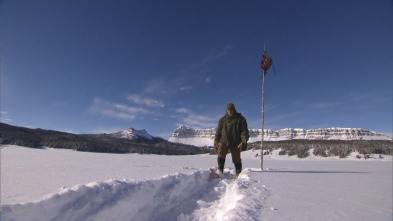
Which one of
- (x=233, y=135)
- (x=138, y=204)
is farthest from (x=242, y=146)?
(x=138, y=204)

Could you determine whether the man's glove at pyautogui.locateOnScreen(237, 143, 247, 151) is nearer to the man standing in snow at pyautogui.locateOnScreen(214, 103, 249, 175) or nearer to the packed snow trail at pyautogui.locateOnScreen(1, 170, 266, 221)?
the man standing in snow at pyautogui.locateOnScreen(214, 103, 249, 175)

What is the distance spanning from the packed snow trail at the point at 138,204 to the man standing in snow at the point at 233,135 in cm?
187

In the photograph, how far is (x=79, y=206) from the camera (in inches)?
74.0

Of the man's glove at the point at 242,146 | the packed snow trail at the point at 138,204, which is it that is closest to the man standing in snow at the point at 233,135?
the man's glove at the point at 242,146

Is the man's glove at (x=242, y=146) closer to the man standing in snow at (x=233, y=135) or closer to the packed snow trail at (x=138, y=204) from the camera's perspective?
the man standing in snow at (x=233, y=135)

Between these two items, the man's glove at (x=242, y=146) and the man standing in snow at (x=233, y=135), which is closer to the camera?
the man's glove at (x=242, y=146)

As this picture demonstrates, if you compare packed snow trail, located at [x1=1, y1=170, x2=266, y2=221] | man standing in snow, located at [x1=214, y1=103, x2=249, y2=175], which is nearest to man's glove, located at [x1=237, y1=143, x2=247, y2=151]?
man standing in snow, located at [x1=214, y1=103, x2=249, y2=175]

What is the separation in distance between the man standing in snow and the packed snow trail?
1.87 m

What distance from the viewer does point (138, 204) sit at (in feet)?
7.87

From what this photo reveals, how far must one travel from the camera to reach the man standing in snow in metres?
5.32

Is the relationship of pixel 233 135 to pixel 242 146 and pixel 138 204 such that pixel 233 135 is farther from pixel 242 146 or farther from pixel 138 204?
pixel 138 204

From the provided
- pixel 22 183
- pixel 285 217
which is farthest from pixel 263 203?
pixel 22 183

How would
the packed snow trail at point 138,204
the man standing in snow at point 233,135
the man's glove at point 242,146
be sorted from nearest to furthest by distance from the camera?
the packed snow trail at point 138,204 < the man's glove at point 242,146 < the man standing in snow at point 233,135

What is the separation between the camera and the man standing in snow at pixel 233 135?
532cm
